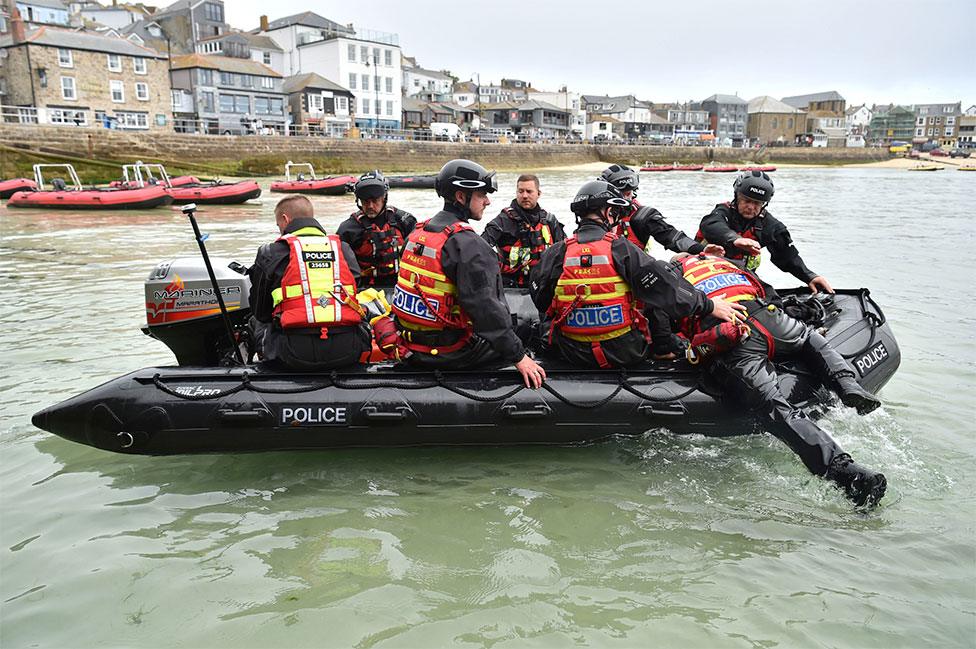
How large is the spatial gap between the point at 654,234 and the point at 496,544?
3.06 metres

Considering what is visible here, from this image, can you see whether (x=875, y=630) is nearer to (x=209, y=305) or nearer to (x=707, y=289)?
(x=707, y=289)

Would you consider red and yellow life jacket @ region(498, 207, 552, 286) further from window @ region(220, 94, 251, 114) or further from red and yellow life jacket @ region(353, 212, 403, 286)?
window @ region(220, 94, 251, 114)

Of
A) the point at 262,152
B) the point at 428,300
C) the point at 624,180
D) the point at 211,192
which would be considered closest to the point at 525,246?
the point at 624,180

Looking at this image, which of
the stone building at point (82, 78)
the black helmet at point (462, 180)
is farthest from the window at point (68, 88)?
the black helmet at point (462, 180)

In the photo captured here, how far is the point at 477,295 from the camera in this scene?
11.8 ft

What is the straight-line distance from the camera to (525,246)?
19.5ft

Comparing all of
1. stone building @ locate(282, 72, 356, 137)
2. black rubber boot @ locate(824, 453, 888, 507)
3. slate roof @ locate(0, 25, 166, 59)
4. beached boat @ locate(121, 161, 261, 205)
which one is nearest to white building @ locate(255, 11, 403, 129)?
stone building @ locate(282, 72, 356, 137)

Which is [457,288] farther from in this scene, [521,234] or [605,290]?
[521,234]

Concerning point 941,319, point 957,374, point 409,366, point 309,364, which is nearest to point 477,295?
point 409,366

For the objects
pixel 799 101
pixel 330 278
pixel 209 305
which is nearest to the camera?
pixel 330 278

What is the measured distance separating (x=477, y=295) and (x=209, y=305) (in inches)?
74.0

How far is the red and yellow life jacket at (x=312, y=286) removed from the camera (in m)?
3.83

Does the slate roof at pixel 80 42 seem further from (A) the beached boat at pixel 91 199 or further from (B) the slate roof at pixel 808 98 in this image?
(B) the slate roof at pixel 808 98

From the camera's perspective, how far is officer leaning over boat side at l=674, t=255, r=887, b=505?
3.54 m
